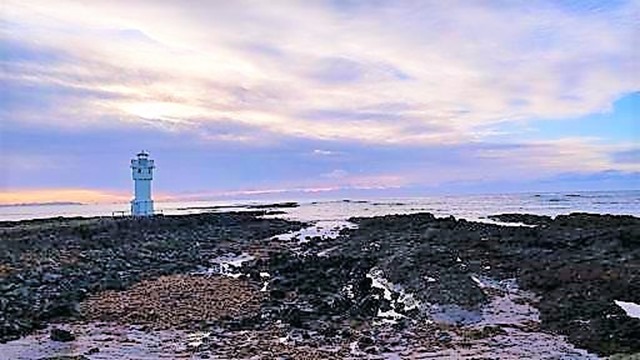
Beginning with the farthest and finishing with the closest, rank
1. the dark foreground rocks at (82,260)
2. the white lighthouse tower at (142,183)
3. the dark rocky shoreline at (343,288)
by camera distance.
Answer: the white lighthouse tower at (142,183)
the dark foreground rocks at (82,260)
the dark rocky shoreline at (343,288)

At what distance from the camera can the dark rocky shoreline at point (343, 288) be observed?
15.3 m

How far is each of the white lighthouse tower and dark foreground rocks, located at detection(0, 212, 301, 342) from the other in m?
4.92

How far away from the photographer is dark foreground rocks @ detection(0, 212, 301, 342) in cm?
1844

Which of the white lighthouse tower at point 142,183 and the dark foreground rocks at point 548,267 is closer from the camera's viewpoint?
the dark foreground rocks at point 548,267

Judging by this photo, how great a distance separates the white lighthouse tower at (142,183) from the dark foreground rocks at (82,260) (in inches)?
194

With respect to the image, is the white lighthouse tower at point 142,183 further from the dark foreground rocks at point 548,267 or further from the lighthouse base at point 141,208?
the dark foreground rocks at point 548,267

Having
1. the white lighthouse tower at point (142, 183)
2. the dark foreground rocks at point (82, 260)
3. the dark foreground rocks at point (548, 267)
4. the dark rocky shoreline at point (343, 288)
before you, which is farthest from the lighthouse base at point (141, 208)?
the dark foreground rocks at point (548, 267)

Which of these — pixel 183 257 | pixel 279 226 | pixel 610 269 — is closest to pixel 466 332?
pixel 610 269

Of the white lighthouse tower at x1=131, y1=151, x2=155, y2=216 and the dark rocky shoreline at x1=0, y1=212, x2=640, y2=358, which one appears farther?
the white lighthouse tower at x1=131, y1=151, x2=155, y2=216

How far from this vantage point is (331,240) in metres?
43.7

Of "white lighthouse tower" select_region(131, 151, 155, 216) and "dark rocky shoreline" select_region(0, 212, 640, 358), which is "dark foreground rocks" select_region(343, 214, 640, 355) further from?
"white lighthouse tower" select_region(131, 151, 155, 216)

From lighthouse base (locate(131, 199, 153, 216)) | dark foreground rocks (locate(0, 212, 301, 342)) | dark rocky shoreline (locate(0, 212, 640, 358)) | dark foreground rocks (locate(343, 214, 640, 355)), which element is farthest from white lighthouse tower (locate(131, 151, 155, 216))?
dark foreground rocks (locate(343, 214, 640, 355))

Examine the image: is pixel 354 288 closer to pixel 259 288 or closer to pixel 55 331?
pixel 259 288

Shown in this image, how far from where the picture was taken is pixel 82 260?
2775 centimetres
